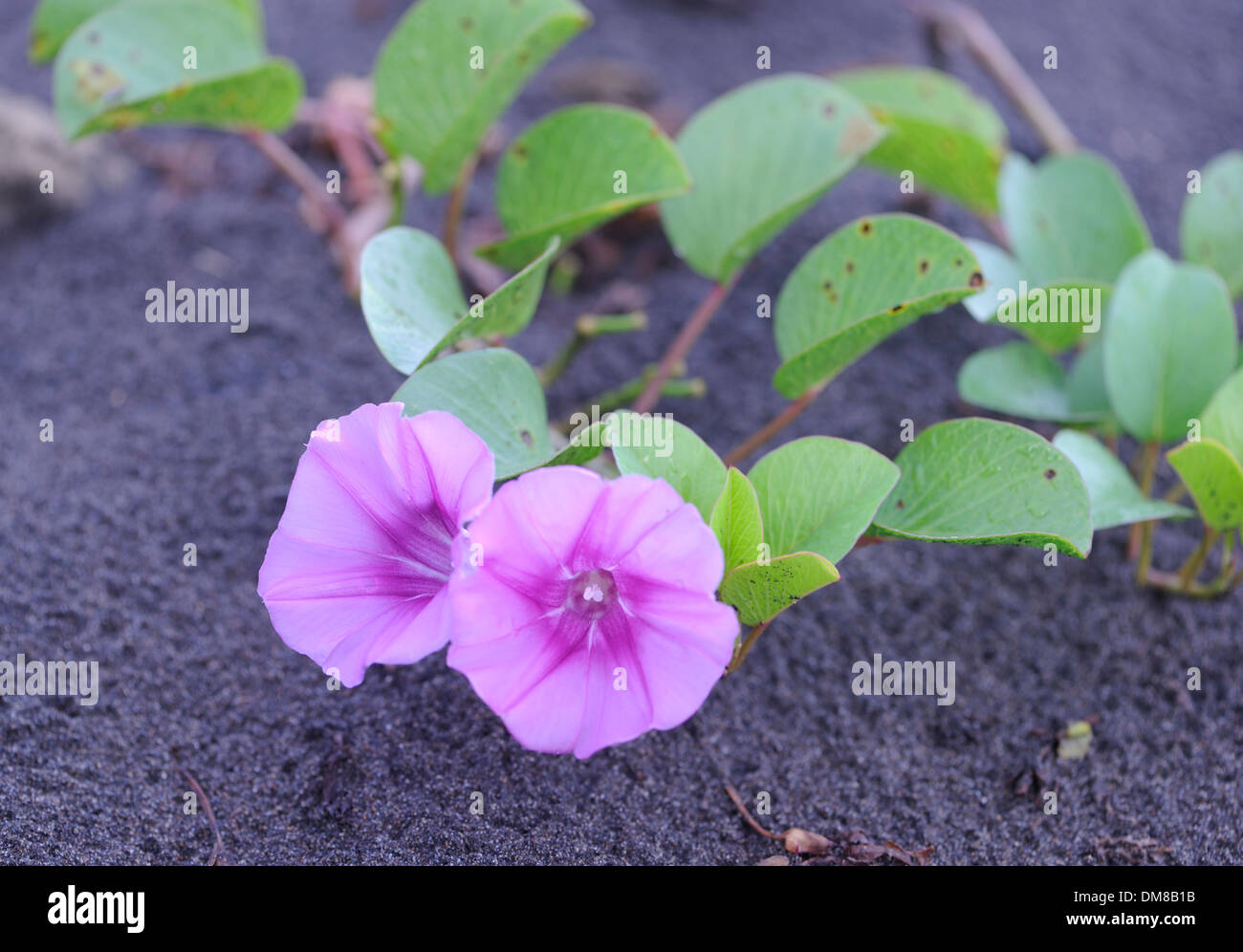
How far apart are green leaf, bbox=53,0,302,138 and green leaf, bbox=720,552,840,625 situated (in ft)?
3.56

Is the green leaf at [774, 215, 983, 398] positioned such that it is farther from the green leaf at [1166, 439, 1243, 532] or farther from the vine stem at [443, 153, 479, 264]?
the vine stem at [443, 153, 479, 264]

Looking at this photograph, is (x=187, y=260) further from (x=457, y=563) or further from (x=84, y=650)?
(x=457, y=563)

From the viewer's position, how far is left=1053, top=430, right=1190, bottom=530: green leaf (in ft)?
4.23

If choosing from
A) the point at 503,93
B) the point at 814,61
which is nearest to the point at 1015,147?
the point at 814,61

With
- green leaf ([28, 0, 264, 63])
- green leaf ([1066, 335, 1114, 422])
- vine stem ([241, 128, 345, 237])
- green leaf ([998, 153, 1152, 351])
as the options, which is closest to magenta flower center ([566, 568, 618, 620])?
green leaf ([1066, 335, 1114, 422])

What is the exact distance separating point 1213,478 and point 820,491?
515 millimetres

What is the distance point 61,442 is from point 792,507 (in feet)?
4.03

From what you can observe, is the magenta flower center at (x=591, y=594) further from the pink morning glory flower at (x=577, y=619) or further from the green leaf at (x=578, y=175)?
the green leaf at (x=578, y=175)

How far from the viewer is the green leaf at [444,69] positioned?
160 centimetres

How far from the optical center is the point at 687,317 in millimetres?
2039

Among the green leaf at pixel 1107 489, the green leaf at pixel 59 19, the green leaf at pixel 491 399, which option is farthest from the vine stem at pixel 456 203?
the green leaf at pixel 1107 489

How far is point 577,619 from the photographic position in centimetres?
105

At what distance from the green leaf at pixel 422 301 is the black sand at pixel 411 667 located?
44 centimetres

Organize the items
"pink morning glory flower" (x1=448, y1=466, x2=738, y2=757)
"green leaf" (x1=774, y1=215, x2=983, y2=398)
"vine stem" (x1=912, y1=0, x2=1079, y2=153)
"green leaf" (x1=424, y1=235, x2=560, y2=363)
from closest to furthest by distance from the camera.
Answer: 1. "pink morning glory flower" (x1=448, y1=466, x2=738, y2=757)
2. "green leaf" (x1=424, y1=235, x2=560, y2=363)
3. "green leaf" (x1=774, y1=215, x2=983, y2=398)
4. "vine stem" (x1=912, y1=0, x2=1079, y2=153)
